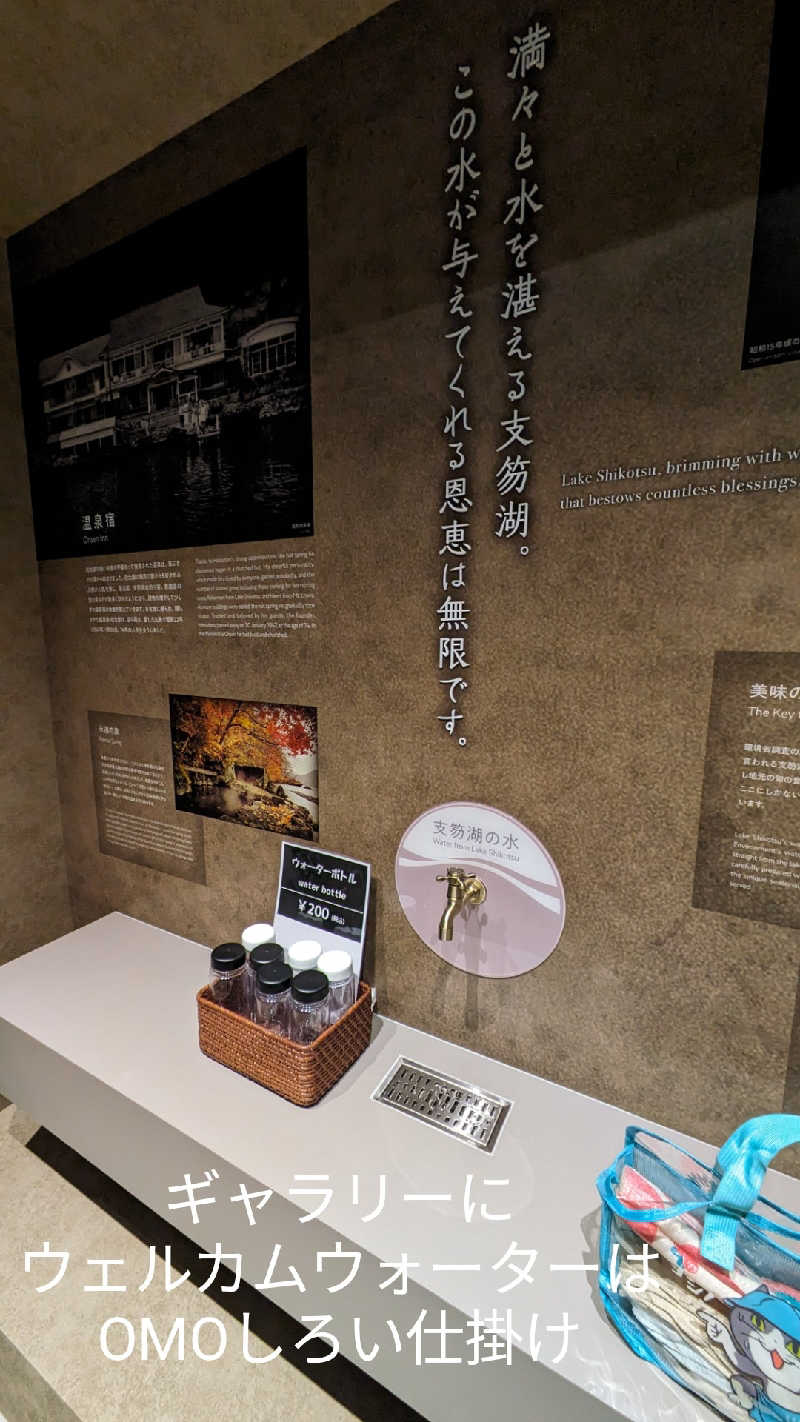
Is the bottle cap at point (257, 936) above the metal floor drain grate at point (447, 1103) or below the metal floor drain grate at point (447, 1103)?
above

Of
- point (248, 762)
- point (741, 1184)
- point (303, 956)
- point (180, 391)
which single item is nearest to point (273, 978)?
point (303, 956)

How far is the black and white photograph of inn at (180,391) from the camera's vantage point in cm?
110

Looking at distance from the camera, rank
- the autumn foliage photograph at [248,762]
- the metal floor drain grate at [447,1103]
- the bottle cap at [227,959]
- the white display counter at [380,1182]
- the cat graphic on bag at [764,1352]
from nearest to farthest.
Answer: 1. the cat graphic on bag at [764,1352]
2. the white display counter at [380,1182]
3. the metal floor drain grate at [447,1103]
4. the bottle cap at [227,959]
5. the autumn foliage photograph at [248,762]

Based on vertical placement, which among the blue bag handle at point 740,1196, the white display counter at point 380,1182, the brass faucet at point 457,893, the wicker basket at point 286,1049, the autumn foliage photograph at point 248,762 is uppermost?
the autumn foliage photograph at point 248,762

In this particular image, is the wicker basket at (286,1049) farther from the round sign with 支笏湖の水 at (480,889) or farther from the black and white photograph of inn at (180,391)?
the black and white photograph of inn at (180,391)

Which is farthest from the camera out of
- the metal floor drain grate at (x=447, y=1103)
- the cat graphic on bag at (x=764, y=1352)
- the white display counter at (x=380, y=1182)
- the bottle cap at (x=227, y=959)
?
the bottle cap at (x=227, y=959)

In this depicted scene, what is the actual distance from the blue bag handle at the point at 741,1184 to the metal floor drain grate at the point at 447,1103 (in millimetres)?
346

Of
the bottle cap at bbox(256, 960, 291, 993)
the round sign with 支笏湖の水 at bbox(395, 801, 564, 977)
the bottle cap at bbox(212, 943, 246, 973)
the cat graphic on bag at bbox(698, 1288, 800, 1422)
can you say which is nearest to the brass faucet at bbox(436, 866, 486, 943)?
the round sign with 支笏湖の水 at bbox(395, 801, 564, 977)

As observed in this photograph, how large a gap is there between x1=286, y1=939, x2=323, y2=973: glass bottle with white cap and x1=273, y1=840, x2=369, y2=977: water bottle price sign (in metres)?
0.08

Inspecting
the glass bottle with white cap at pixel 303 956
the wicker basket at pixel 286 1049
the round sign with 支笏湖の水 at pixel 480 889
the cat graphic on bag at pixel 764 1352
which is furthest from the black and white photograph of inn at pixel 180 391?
the cat graphic on bag at pixel 764 1352

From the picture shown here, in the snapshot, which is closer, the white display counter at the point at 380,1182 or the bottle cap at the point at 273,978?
the white display counter at the point at 380,1182

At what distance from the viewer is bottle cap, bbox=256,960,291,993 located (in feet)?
3.31

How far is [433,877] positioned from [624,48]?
4.17 ft

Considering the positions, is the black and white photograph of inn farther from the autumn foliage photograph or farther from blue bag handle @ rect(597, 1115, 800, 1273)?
blue bag handle @ rect(597, 1115, 800, 1273)
